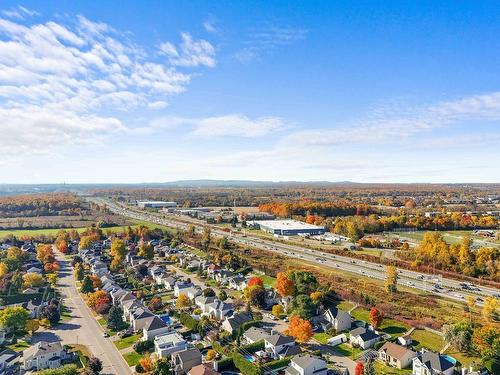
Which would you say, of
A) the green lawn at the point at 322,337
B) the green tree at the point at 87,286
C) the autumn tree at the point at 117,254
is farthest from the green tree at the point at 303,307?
the autumn tree at the point at 117,254

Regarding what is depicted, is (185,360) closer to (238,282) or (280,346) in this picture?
(280,346)

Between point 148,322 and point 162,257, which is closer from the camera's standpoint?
point 148,322

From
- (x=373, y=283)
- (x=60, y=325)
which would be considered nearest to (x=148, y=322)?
(x=60, y=325)

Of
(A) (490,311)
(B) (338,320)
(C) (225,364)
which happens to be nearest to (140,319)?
(C) (225,364)

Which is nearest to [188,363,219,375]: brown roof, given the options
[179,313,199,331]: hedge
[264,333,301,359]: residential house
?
[264,333,301,359]: residential house

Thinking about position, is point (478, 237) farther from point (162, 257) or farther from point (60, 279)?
point (60, 279)
